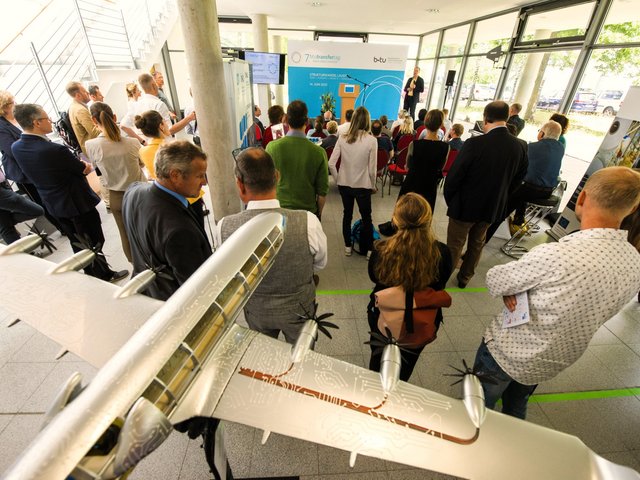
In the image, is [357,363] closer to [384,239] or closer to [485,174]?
[384,239]

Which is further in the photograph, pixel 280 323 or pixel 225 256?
pixel 280 323

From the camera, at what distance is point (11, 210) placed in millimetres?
2936

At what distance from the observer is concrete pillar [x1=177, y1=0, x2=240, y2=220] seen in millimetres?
3082

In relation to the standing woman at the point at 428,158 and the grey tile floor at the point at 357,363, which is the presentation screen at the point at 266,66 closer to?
the standing woman at the point at 428,158

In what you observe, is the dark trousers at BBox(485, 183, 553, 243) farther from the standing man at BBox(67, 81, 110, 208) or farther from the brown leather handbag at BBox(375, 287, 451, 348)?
the standing man at BBox(67, 81, 110, 208)

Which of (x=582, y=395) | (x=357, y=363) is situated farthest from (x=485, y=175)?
(x=357, y=363)

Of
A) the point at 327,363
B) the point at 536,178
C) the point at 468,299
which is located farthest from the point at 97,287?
the point at 536,178

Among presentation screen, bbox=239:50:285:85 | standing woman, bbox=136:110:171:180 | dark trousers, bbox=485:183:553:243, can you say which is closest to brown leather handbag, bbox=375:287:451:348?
standing woman, bbox=136:110:171:180

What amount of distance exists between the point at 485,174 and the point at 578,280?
1692mm

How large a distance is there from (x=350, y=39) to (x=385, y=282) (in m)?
14.7

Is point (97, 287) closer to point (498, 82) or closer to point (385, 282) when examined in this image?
point (385, 282)

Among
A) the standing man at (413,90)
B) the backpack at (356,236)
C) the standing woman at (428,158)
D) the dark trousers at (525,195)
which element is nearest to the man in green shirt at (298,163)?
the backpack at (356,236)

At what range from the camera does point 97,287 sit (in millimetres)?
1511

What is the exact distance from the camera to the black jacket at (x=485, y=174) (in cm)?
247
